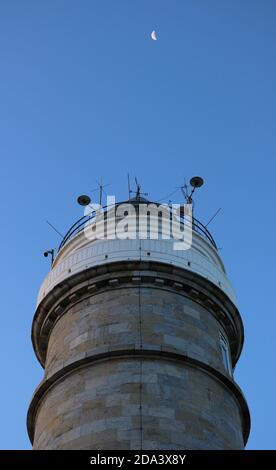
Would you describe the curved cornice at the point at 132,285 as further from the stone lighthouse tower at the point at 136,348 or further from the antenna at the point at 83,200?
the antenna at the point at 83,200

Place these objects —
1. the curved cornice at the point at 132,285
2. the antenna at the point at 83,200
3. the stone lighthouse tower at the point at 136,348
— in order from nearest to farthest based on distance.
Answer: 1. the stone lighthouse tower at the point at 136,348
2. the curved cornice at the point at 132,285
3. the antenna at the point at 83,200

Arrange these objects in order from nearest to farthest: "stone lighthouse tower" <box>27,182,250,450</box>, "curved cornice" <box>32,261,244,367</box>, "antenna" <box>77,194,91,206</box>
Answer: "stone lighthouse tower" <box>27,182,250,450</box>, "curved cornice" <box>32,261,244,367</box>, "antenna" <box>77,194,91,206</box>

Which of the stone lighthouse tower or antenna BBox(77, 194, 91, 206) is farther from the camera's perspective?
antenna BBox(77, 194, 91, 206)

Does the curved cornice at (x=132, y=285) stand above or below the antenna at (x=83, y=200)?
below

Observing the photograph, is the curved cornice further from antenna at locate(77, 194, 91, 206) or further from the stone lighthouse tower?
antenna at locate(77, 194, 91, 206)

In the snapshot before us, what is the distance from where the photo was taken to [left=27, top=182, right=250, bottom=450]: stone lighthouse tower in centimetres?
1645

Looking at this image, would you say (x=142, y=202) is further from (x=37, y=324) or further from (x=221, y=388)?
(x=221, y=388)

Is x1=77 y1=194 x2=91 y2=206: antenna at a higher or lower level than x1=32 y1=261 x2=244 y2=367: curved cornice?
higher

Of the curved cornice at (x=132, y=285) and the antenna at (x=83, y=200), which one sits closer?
the curved cornice at (x=132, y=285)

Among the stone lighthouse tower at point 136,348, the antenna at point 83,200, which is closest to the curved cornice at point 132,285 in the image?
the stone lighthouse tower at point 136,348

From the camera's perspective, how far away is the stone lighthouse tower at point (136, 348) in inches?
648

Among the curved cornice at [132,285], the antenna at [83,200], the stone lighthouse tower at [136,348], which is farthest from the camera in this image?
the antenna at [83,200]

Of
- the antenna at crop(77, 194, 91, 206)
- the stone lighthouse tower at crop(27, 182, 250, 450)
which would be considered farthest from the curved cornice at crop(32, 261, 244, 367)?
the antenna at crop(77, 194, 91, 206)

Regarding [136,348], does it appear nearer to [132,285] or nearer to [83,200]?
[132,285]
